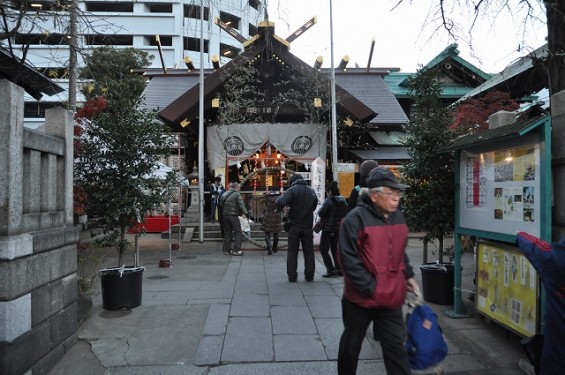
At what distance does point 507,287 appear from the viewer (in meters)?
4.22

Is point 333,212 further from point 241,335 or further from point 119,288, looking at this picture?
point 119,288

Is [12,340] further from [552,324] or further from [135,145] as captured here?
[552,324]

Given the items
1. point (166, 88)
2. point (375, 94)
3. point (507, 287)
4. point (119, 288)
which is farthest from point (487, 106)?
point (166, 88)

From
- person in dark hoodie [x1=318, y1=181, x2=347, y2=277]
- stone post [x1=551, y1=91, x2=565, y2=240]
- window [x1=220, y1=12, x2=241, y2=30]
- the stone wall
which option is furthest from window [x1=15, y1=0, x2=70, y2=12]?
stone post [x1=551, y1=91, x2=565, y2=240]

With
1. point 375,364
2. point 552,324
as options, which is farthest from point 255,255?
point 552,324

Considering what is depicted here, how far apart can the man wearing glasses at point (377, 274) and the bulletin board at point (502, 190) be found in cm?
163

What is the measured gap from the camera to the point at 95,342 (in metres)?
4.46

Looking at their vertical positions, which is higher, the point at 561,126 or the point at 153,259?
the point at 561,126

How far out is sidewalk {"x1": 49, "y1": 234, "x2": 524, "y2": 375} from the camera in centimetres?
386

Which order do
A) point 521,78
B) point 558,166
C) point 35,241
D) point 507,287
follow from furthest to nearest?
point 521,78 < point 507,287 < point 558,166 < point 35,241

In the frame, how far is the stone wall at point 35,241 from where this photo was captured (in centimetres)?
325

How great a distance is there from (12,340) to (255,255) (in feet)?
24.0

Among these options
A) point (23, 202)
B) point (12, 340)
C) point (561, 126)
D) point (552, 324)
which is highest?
point (561, 126)

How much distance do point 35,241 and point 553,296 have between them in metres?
4.11
